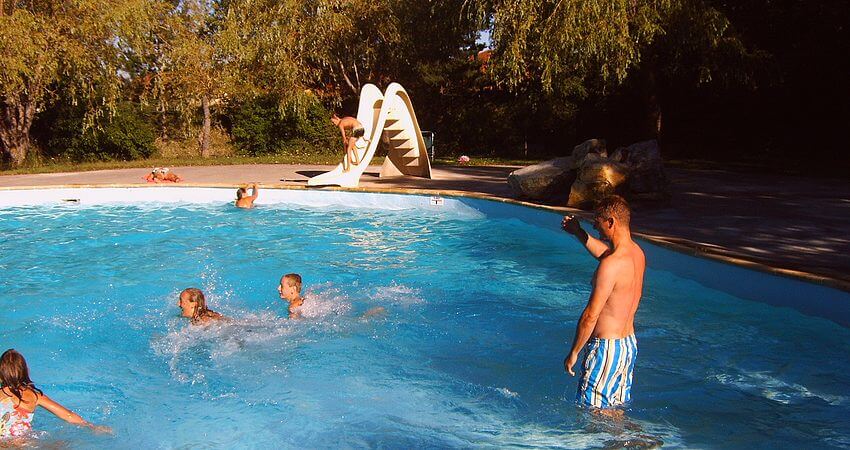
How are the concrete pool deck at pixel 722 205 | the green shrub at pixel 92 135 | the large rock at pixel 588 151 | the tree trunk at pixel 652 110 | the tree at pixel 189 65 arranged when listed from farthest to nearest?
the tree at pixel 189 65 < the green shrub at pixel 92 135 < the tree trunk at pixel 652 110 < the large rock at pixel 588 151 < the concrete pool deck at pixel 722 205

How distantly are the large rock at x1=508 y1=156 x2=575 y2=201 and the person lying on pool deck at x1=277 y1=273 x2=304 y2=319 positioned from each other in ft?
18.7

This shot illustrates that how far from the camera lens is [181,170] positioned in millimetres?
19516

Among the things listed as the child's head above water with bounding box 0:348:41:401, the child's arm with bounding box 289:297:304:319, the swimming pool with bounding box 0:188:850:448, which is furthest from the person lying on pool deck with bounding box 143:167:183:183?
the child's head above water with bounding box 0:348:41:401

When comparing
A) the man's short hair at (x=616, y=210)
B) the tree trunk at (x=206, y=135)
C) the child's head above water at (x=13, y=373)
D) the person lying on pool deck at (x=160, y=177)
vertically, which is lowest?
the child's head above water at (x=13, y=373)

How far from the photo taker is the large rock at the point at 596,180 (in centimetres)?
1049

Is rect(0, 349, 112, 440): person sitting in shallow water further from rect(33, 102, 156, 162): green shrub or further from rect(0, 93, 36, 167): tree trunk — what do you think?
rect(33, 102, 156, 162): green shrub

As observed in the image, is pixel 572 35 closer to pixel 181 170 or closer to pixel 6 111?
pixel 181 170

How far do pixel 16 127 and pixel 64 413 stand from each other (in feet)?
66.3

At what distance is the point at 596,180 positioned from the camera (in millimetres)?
10531

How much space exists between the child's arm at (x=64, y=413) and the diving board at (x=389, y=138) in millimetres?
9675

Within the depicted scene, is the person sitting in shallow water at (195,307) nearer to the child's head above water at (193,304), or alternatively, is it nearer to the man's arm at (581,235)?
the child's head above water at (193,304)

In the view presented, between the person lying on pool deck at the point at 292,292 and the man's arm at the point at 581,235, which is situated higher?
the man's arm at the point at 581,235

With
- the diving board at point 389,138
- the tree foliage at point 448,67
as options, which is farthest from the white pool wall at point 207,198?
the tree foliage at point 448,67

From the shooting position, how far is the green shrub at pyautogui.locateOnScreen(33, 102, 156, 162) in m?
22.7
